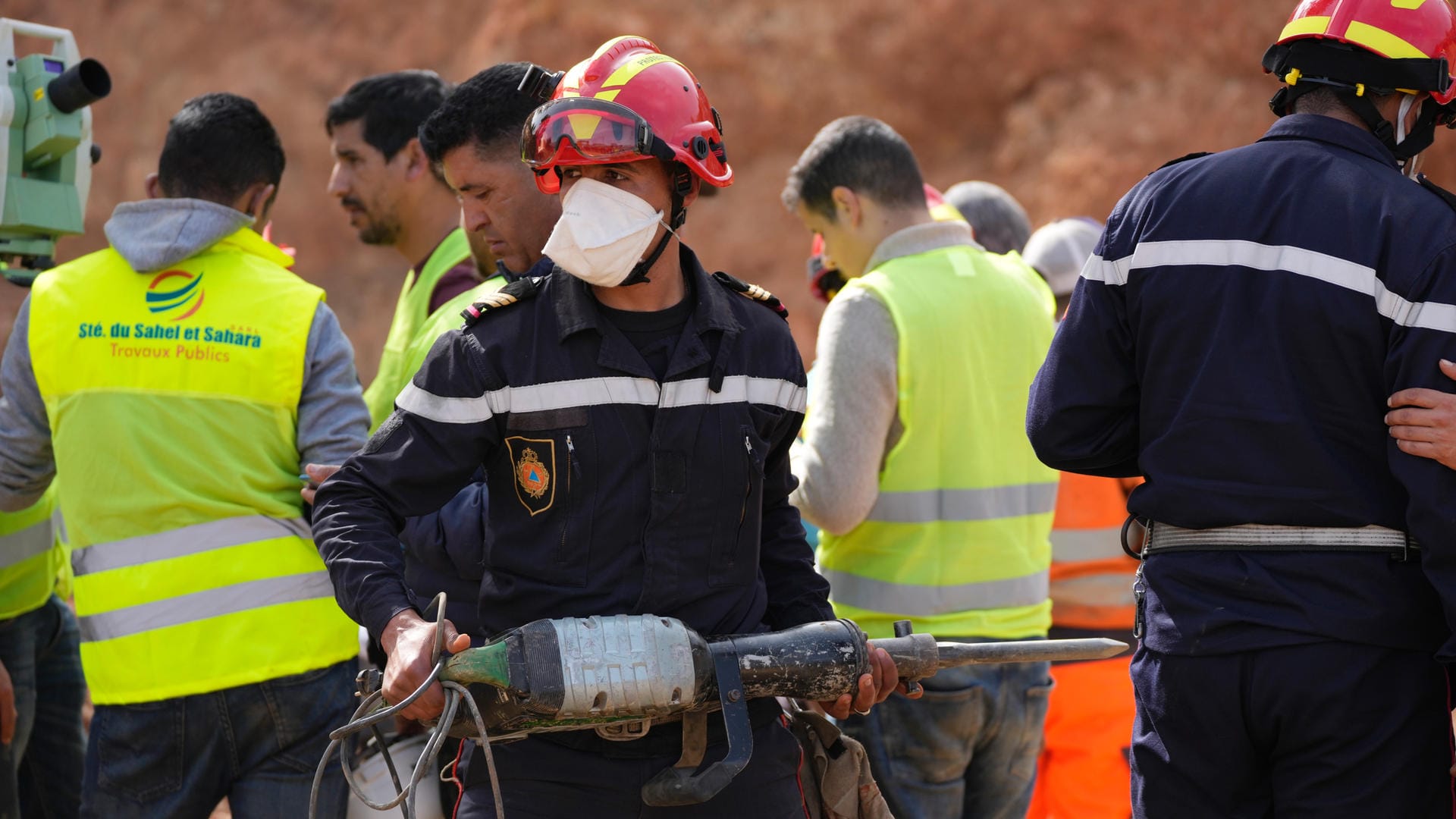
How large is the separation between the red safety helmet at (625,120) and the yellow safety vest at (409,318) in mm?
1297

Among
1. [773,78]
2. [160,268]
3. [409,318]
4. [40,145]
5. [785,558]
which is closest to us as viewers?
[785,558]

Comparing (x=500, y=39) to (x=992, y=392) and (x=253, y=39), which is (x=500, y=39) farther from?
(x=992, y=392)

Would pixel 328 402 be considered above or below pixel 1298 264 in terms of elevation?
below

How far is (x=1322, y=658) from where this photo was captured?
2611 millimetres

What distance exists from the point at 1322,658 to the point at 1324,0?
1.30 meters

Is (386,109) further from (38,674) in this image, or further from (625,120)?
(625,120)

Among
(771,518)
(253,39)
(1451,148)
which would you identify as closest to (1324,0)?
Result: (771,518)

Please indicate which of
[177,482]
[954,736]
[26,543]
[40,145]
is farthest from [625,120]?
[26,543]

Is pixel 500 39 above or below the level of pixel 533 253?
above

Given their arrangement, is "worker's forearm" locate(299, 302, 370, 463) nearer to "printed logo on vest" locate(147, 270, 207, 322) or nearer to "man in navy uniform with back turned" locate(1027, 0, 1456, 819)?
"printed logo on vest" locate(147, 270, 207, 322)

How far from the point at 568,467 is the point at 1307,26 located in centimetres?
169

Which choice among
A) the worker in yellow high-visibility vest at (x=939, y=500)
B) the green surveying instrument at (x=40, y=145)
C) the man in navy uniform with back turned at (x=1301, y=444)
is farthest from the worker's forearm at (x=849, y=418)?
the green surveying instrument at (x=40, y=145)

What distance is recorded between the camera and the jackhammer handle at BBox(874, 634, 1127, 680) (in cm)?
283

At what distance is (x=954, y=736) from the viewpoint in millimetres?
4043
